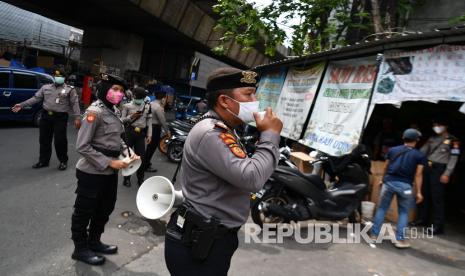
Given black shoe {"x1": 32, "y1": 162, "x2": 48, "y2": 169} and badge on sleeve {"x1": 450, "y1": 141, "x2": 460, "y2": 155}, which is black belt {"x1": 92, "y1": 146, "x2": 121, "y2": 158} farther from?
badge on sleeve {"x1": 450, "y1": 141, "x2": 460, "y2": 155}

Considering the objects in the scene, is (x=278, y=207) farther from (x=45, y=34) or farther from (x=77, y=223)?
(x=45, y=34)

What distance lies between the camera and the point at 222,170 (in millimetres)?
1652

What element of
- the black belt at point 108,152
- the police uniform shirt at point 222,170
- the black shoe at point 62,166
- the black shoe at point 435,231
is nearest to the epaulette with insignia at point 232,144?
the police uniform shirt at point 222,170

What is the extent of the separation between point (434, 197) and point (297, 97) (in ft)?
11.7

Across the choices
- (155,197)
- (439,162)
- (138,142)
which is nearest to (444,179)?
(439,162)

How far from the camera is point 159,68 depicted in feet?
79.2

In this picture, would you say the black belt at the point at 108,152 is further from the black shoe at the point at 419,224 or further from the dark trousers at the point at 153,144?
the black shoe at the point at 419,224

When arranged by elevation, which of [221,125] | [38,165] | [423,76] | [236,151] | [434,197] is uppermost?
[423,76]

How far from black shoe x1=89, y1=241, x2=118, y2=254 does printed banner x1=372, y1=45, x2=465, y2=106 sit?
4258 mm

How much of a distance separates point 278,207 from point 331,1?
22.1ft

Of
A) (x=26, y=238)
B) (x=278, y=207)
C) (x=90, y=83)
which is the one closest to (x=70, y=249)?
(x=26, y=238)

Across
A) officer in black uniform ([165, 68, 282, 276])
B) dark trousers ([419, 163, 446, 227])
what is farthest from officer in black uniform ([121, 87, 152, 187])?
officer in black uniform ([165, 68, 282, 276])

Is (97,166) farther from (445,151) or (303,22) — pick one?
(303,22)

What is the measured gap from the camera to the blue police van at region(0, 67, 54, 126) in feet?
32.2
